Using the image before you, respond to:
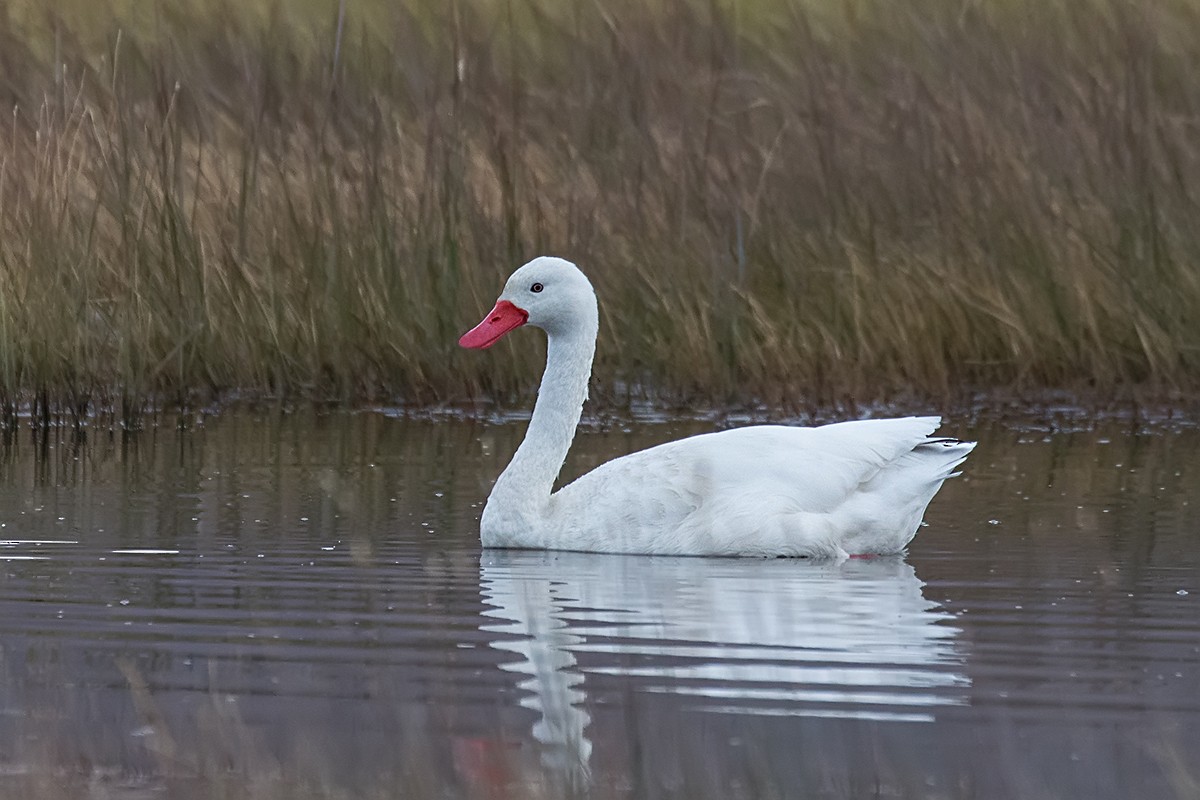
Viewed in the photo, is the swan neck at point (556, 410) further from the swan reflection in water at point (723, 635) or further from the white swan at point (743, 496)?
the swan reflection in water at point (723, 635)

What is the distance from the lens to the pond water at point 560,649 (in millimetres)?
4336

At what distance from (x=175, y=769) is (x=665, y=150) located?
24.8ft

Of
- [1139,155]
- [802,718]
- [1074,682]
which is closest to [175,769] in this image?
[802,718]

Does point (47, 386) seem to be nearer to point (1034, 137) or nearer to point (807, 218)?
point (807, 218)

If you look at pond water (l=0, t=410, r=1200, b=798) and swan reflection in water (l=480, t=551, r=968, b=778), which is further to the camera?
swan reflection in water (l=480, t=551, r=968, b=778)

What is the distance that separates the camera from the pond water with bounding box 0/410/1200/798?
434 centimetres

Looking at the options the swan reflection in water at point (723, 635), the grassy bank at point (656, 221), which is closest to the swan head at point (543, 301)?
the swan reflection in water at point (723, 635)

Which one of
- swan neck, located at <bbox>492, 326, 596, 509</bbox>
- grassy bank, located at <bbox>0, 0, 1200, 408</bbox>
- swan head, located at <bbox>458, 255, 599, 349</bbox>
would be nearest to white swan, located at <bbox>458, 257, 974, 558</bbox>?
swan neck, located at <bbox>492, 326, 596, 509</bbox>

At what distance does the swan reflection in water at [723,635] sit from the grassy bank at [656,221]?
3837mm

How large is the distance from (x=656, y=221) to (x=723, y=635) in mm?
5847

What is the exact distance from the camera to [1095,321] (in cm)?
1108

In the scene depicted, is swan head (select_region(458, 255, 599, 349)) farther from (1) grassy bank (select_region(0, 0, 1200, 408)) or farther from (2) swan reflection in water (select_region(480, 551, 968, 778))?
(1) grassy bank (select_region(0, 0, 1200, 408))

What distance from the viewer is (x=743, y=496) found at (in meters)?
7.67

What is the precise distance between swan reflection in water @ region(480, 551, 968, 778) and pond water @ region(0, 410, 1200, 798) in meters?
0.01
